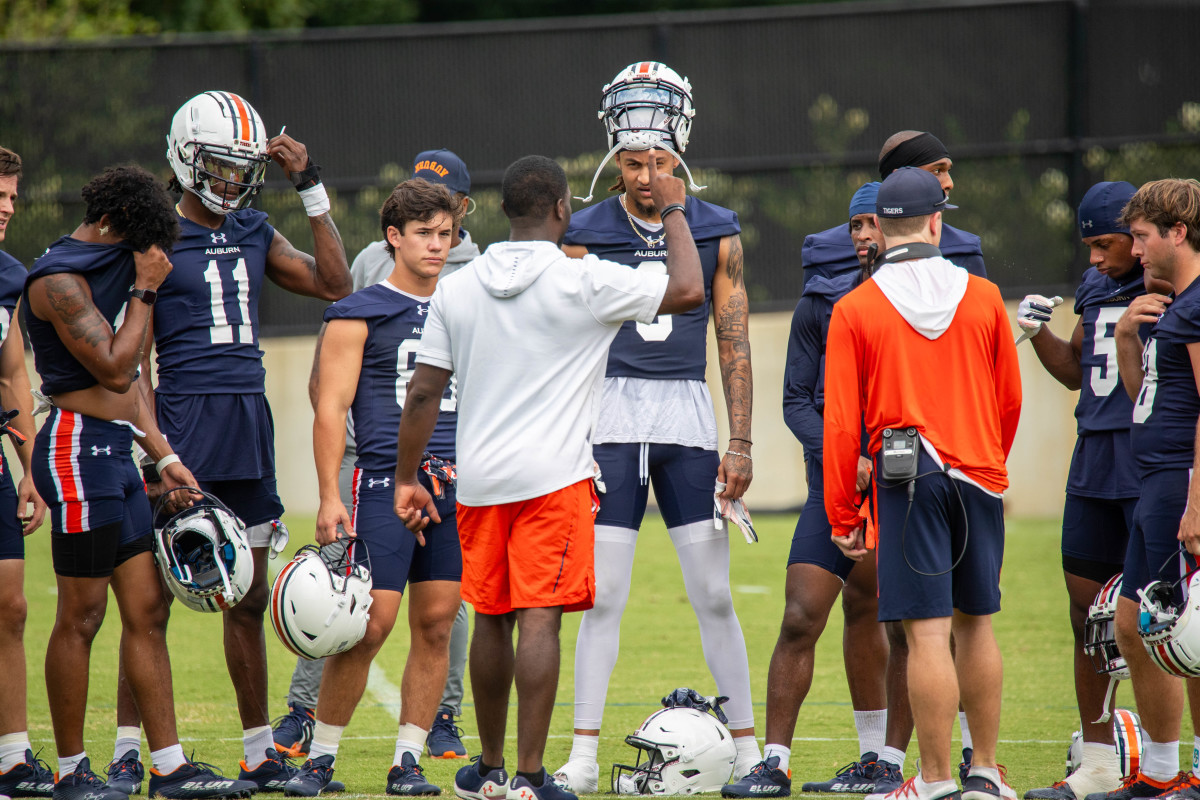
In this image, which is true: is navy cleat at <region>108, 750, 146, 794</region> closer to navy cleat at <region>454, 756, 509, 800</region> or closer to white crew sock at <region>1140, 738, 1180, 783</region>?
navy cleat at <region>454, 756, 509, 800</region>

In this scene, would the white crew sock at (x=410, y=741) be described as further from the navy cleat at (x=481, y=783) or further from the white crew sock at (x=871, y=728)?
the white crew sock at (x=871, y=728)

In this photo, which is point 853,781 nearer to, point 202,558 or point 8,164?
point 202,558

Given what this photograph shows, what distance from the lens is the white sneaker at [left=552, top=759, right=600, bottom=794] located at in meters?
5.18

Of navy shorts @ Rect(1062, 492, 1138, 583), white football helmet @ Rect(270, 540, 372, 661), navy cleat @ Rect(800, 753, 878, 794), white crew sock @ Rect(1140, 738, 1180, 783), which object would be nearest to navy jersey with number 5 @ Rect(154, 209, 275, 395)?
white football helmet @ Rect(270, 540, 372, 661)

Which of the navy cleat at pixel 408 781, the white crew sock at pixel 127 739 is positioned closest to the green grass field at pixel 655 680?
the navy cleat at pixel 408 781

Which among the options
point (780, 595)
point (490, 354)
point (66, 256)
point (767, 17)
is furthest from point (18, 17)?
point (490, 354)

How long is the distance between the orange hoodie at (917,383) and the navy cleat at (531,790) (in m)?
1.36

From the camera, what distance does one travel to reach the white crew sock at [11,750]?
5.21 metres

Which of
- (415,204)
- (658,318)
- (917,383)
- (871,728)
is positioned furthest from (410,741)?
(917,383)

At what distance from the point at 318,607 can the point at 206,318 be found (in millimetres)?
1424

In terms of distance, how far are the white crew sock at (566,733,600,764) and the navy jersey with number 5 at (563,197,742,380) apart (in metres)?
1.49

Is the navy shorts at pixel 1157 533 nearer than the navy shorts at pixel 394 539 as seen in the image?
Yes

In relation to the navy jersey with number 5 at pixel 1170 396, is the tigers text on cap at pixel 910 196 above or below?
above

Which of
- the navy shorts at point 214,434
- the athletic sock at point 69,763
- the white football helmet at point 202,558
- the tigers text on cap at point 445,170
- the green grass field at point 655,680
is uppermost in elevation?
the tigers text on cap at point 445,170
